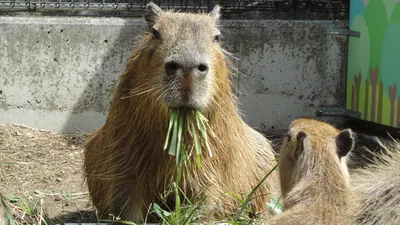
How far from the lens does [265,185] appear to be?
583 centimetres

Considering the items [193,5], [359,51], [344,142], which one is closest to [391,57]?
[359,51]

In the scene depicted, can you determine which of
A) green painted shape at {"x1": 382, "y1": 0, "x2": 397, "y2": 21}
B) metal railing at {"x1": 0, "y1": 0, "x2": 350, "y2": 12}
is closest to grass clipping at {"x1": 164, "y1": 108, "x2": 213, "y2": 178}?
green painted shape at {"x1": 382, "y1": 0, "x2": 397, "y2": 21}

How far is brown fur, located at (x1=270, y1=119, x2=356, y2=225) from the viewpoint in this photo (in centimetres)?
408

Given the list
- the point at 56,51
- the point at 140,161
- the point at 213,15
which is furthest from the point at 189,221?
the point at 56,51

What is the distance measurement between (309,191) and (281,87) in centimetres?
465

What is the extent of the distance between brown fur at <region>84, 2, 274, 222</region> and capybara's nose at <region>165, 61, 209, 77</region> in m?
0.21

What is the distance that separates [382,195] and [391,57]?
4026 millimetres

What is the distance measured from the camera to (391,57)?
789cm

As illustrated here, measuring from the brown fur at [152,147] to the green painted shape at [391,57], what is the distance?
2659 mm

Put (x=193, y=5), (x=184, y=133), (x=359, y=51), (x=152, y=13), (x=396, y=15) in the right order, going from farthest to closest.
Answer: (x=193, y=5) < (x=359, y=51) < (x=396, y=15) < (x=152, y=13) < (x=184, y=133)

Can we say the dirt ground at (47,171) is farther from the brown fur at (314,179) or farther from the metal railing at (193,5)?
the brown fur at (314,179)

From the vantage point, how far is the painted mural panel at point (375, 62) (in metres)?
7.82

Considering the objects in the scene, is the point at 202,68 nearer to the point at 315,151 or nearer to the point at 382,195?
the point at 315,151

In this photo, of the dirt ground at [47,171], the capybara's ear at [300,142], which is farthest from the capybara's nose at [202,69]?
the dirt ground at [47,171]
